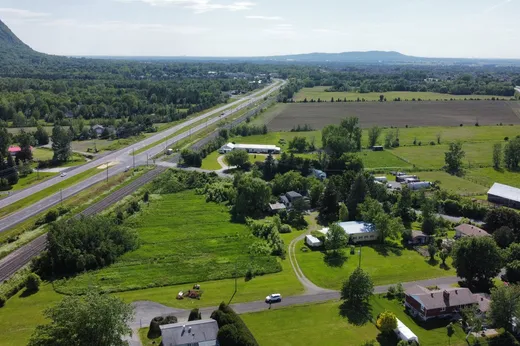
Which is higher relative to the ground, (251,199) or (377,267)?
(251,199)

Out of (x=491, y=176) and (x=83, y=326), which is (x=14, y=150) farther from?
(x=491, y=176)

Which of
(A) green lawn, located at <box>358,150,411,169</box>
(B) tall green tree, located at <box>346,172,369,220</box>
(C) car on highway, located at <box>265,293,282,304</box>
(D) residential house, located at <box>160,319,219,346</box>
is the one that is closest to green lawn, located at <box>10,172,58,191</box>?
(D) residential house, located at <box>160,319,219,346</box>

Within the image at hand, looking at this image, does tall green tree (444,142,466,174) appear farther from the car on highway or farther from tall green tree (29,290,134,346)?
tall green tree (29,290,134,346)

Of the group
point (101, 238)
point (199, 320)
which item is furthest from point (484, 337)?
point (101, 238)

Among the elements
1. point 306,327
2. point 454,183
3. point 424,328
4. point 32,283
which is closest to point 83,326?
point 32,283

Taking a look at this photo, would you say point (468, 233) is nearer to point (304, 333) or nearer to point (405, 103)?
point (304, 333)

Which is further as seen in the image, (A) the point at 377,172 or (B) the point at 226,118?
(B) the point at 226,118

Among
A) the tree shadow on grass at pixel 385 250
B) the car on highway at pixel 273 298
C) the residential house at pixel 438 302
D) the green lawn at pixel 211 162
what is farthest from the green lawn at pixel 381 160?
the car on highway at pixel 273 298
